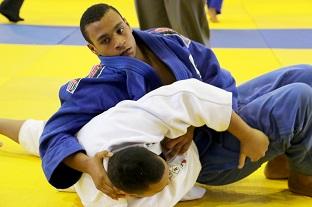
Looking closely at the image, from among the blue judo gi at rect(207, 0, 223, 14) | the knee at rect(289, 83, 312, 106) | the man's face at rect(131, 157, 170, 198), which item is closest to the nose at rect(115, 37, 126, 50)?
the man's face at rect(131, 157, 170, 198)

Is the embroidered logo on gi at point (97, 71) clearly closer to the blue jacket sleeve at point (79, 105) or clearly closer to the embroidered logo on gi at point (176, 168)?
the blue jacket sleeve at point (79, 105)

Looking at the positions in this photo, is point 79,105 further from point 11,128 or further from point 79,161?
point 11,128

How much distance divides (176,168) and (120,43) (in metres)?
0.48

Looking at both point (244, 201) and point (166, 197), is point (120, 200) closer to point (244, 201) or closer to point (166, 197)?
point (166, 197)

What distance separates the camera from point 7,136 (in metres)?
2.49

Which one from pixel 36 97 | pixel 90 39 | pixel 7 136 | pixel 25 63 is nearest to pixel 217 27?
pixel 25 63

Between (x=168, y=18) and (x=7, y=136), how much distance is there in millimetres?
1151

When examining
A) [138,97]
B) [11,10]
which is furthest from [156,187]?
[11,10]

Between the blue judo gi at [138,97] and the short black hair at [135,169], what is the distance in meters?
0.23

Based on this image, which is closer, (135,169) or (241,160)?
(135,169)

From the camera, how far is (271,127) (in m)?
1.82

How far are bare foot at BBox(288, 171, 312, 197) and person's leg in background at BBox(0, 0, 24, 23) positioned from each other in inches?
172

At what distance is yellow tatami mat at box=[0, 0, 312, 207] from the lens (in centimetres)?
205

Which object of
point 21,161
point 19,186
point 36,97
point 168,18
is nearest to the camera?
point 19,186
